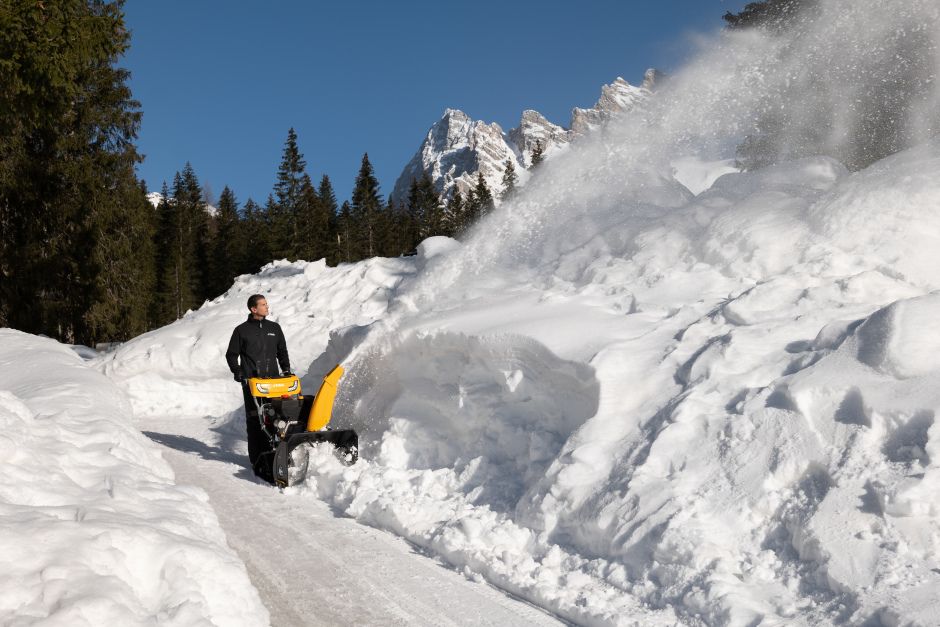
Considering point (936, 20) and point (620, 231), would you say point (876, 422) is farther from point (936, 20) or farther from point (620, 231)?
point (936, 20)

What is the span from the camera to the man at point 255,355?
7496 mm

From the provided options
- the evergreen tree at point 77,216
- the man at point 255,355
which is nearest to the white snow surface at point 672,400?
the man at point 255,355

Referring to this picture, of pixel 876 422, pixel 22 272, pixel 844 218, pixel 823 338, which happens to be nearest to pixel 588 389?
pixel 823 338

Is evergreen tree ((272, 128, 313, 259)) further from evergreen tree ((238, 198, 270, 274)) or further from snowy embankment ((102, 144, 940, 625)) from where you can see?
snowy embankment ((102, 144, 940, 625))

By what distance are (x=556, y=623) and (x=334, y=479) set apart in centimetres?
314

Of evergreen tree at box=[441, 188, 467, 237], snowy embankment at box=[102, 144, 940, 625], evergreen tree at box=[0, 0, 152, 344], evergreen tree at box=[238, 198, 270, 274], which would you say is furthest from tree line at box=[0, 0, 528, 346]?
evergreen tree at box=[441, 188, 467, 237]

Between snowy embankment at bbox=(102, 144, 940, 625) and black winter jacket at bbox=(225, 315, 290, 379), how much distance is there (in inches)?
Result: 46.4

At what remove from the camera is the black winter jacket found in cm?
770

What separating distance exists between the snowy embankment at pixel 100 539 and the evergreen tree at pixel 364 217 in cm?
5126

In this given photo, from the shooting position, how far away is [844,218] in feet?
22.1

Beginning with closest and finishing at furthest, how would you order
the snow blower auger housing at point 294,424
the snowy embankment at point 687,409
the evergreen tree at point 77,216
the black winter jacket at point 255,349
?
the snowy embankment at point 687,409 < the snow blower auger housing at point 294,424 < the black winter jacket at point 255,349 < the evergreen tree at point 77,216

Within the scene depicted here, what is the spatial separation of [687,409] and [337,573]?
105 inches

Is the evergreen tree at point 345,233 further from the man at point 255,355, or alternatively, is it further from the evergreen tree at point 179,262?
the man at point 255,355

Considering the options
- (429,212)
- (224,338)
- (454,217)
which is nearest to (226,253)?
(429,212)
